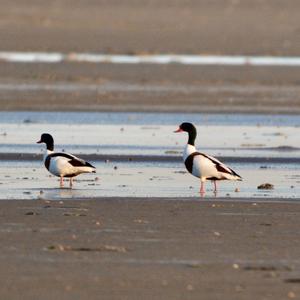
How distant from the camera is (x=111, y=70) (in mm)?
36406

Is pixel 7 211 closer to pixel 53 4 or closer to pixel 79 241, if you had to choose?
pixel 79 241

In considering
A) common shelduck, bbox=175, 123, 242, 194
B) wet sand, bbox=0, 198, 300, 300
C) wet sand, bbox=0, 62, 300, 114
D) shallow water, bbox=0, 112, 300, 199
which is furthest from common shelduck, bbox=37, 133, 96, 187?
wet sand, bbox=0, 62, 300, 114

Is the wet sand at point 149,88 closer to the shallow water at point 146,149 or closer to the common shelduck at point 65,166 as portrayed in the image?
the shallow water at point 146,149

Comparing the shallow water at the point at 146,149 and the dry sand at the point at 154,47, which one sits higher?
the dry sand at the point at 154,47

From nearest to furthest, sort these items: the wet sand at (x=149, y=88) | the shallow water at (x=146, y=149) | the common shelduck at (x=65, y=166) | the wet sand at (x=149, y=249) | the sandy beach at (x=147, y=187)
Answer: the wet sand at (x=149, y=249) → the sandy beach at (x=147, y=187) → the shallow water at (x=146, y=149) → the common shelduck at (x=65, y=166) → the wet sand at (x=149, y=88)

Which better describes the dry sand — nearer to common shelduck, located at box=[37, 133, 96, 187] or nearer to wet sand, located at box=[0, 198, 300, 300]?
common shelduck, located at box=[37, 133, 96, 187]

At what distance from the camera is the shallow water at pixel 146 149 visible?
50.6ft

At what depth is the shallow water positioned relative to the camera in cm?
1541

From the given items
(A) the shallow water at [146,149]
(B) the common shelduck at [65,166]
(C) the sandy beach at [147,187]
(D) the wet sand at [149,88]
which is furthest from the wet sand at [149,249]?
(D) the wet sand at [149,88]

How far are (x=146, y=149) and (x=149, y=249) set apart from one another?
933 centimetres

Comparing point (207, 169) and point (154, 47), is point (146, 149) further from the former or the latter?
point (154, 47)

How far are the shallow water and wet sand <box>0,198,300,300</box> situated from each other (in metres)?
1.29

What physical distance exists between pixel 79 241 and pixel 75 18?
44.6 metres

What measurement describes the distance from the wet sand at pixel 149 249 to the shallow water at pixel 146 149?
1288mm
